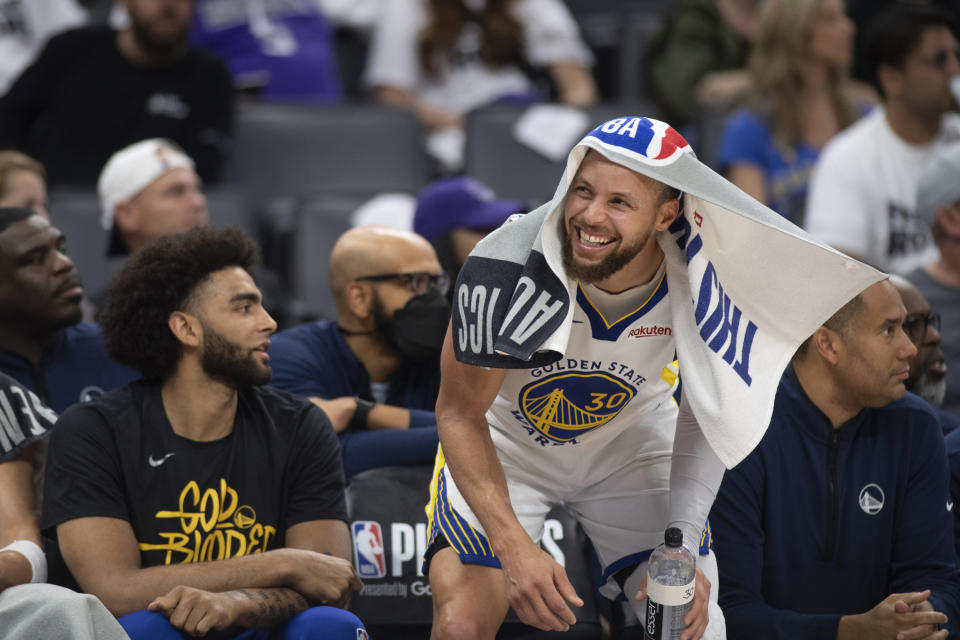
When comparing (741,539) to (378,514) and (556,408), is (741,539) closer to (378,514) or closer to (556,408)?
(556,408)

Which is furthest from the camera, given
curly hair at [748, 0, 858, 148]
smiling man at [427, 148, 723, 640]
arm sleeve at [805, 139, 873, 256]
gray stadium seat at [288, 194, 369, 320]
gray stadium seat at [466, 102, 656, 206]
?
gray stadium seat at [466, 102, 656, 206]

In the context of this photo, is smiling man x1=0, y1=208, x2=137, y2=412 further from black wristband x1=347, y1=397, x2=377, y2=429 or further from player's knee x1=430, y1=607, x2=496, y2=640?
player's knee x1=430, y1=607, x2=496, y2=640

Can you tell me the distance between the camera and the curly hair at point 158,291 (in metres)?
2.97

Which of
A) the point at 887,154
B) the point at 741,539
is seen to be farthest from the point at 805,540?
the point at 887,154

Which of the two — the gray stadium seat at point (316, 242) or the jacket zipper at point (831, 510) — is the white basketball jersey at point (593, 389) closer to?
the jacket zipper at point (831, 510)

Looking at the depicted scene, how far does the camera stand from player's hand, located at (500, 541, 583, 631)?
2375 mm

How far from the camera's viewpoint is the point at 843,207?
4793mm

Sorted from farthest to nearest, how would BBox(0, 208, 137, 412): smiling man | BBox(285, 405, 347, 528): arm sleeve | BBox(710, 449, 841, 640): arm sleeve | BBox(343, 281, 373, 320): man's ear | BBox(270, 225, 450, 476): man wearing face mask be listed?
1. BBox(343, 281, 373, 320): man's ear
2. BBox(270, 225, 450, 476): man wearing face mask
3. BBox(0, 208, 137, 412): smiling man
4. BBox(285, 405, 347, 528): arm sleeve
5. BBox(710, 449, 841, 640): arm sleeve

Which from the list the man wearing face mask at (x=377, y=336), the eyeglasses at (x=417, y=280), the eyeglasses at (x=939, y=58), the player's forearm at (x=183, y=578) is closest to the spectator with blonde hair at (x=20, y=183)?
the man wearing face mask at (x=377, y=336)

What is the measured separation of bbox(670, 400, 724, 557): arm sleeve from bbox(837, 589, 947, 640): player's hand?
442 mm

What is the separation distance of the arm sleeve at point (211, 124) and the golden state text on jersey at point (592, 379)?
9.44 feet

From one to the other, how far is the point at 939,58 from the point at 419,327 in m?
2.64

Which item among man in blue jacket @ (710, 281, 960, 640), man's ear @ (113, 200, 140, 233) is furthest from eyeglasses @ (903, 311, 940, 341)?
man's ear @ (113, 200, 140, 233)

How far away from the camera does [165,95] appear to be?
5.35m
